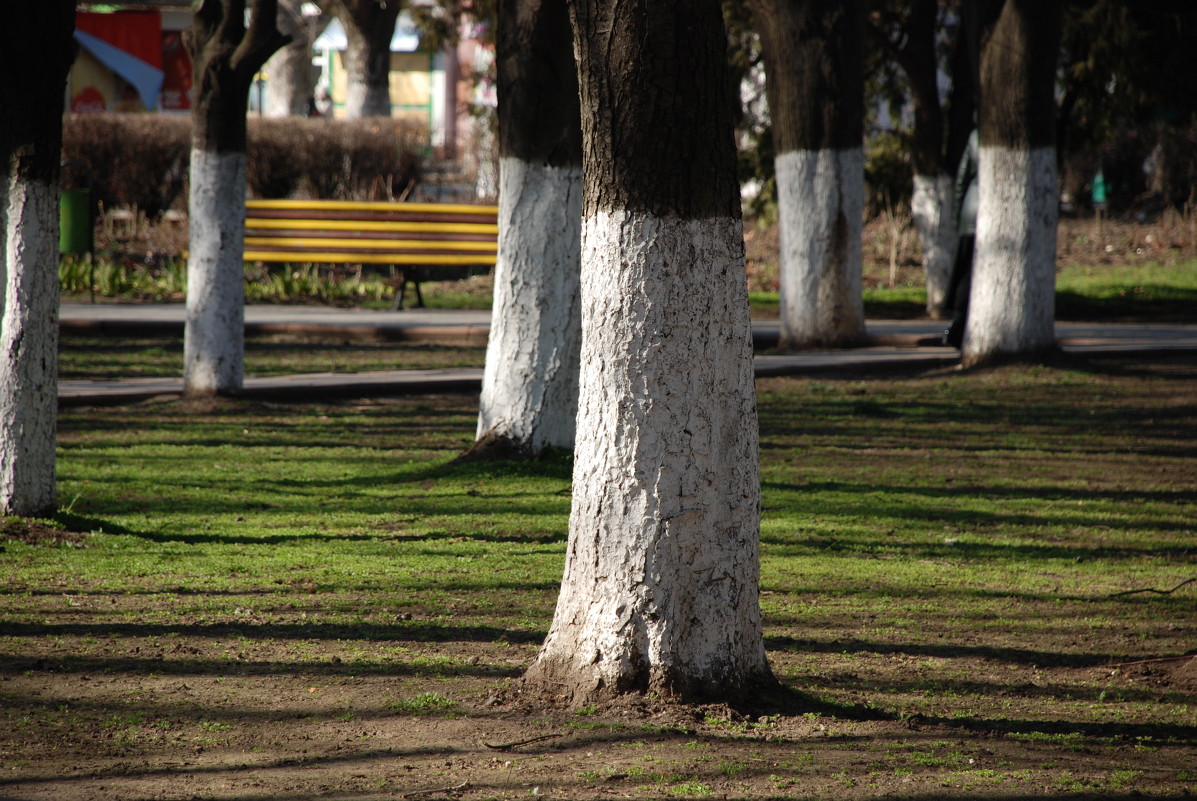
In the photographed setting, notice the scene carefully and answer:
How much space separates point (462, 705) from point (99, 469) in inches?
184

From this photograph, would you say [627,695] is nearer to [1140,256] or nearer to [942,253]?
[942,253]

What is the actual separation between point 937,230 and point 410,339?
6686mm

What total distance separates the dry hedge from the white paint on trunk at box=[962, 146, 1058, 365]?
1197 cm

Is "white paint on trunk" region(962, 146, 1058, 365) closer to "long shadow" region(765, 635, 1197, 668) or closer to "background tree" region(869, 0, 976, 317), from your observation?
"background tree" region(869, 0, 976, 317)

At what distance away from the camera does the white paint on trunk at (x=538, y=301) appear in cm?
749

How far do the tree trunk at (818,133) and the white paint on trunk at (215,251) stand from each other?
5348 mm

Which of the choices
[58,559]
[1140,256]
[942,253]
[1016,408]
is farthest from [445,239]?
[1140,256]

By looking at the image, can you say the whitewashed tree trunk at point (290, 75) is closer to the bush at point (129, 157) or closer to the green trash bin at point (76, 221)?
the bush at point (129, 157)

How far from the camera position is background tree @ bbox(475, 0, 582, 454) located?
24.5ft

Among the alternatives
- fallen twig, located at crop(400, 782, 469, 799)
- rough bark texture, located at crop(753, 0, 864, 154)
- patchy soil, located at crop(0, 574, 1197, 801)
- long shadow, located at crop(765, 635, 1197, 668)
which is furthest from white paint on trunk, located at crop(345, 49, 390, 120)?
fallen twig, located at crop(400, 782, 469, 799)

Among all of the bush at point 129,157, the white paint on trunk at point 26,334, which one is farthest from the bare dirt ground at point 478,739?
the bush at point 129,157

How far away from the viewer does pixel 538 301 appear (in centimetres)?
750

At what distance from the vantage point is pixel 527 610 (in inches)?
206

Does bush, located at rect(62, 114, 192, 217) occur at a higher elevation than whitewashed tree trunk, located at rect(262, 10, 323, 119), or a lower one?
lower
